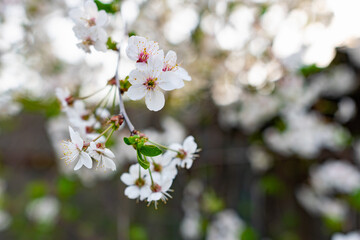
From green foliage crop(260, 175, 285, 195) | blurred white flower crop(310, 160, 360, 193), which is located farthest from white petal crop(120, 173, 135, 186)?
green foliage crop(260, 175, 285, 195)

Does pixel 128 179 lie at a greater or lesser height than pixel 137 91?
lesser

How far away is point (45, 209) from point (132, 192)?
2.55m

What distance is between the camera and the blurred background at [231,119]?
212 centimetres

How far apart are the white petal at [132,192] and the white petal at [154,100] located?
19 centimetres

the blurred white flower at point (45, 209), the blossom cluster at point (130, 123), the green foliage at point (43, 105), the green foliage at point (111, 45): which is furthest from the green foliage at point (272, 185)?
the green foliage at point (111, 45)

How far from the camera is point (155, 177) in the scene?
746 mm

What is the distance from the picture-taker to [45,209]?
2969mm

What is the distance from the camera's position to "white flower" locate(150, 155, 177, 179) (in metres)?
0.76

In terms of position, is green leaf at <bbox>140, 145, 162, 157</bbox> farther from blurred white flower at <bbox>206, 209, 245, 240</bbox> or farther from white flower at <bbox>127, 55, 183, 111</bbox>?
blurred white flower at <bbox>206, 209, 245, 240</bbox>

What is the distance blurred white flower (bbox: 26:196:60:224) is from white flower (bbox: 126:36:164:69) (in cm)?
262

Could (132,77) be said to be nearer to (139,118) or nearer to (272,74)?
(272,74)

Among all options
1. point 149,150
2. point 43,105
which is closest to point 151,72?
point 149,150

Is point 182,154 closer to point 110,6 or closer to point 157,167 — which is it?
point 157,167

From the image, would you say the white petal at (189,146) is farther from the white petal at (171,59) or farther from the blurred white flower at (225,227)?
the blurred white flower at (225,227)
